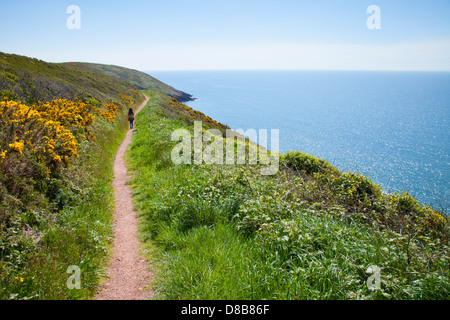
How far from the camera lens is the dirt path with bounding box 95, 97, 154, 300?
4.28 meters

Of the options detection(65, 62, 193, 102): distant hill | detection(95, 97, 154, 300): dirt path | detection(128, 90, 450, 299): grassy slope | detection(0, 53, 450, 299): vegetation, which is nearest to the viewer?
detection(128, 90, 450, 299): grassy slope

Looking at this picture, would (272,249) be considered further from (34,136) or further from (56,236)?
(34,136)

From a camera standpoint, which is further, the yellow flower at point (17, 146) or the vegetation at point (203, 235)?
the yellow flower at point (17, 146)

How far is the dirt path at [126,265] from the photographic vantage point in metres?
4.28

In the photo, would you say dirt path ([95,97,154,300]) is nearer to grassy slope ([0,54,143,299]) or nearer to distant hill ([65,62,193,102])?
grassy slope ([0,54,143,299])

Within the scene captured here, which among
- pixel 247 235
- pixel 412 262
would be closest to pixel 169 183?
pixel 247 235

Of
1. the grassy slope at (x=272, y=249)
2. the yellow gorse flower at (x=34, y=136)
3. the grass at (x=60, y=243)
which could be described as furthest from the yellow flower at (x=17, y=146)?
the grassy slope at (x=272, y=249)

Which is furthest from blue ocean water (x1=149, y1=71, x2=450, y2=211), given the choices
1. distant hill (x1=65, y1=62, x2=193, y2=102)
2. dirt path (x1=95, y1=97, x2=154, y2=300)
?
distant hill (x1=65, y1=62, x2=193, y2=102)

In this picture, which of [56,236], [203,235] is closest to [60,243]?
[56,236]

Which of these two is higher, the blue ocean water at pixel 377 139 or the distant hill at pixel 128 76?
the distant hill at pixel 128 76

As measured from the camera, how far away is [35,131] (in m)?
7.13

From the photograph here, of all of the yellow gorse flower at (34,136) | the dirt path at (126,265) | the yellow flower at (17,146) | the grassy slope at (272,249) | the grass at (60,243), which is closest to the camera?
the grassy slope at (272,249)

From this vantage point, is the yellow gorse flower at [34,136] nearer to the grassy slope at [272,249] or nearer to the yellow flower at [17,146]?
the yellow flower at [17,146]

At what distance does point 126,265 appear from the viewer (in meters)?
5.05
